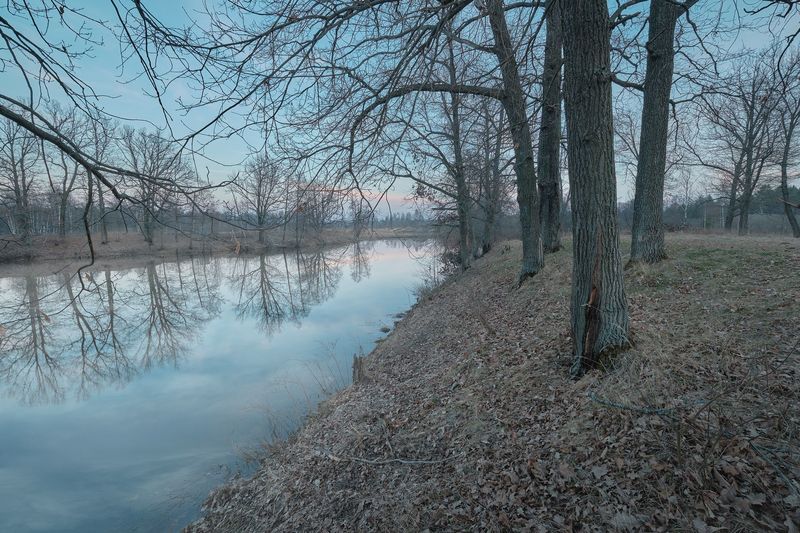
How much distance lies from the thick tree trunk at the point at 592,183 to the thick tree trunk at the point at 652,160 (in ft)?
13.9

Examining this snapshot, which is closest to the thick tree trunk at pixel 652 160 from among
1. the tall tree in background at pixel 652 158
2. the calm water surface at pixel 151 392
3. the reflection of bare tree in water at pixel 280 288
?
the tall tree in background at pixel 652 158

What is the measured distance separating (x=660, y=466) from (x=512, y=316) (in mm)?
5281

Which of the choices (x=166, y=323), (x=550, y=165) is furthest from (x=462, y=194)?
(x=166, y=323)

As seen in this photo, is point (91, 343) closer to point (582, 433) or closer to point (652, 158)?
point (582, 433)

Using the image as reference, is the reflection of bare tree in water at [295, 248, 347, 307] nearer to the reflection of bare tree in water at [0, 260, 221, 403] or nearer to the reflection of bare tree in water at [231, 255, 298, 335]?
Result: the reflection of bare tree in water at [231, 255, 298, 335]

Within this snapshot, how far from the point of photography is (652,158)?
7.70 meters

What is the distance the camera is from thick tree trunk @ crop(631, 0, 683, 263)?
7.30 meters

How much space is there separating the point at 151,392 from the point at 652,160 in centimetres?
1308

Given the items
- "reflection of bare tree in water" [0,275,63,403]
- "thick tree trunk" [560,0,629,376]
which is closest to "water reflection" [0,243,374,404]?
"reflection of bare tree in water" [0,275,63,403]

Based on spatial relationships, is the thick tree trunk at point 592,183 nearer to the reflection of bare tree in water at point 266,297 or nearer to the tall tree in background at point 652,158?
the tall tree in background at point 652,158

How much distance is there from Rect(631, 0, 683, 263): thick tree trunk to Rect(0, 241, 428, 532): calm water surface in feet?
19.9

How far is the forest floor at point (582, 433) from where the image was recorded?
2.79 meters

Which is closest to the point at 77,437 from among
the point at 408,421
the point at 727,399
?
the point at 408,421

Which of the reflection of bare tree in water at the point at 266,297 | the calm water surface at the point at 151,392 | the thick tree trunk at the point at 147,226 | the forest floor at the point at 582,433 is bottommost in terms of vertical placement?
the calm water surface at the point at 151,392
